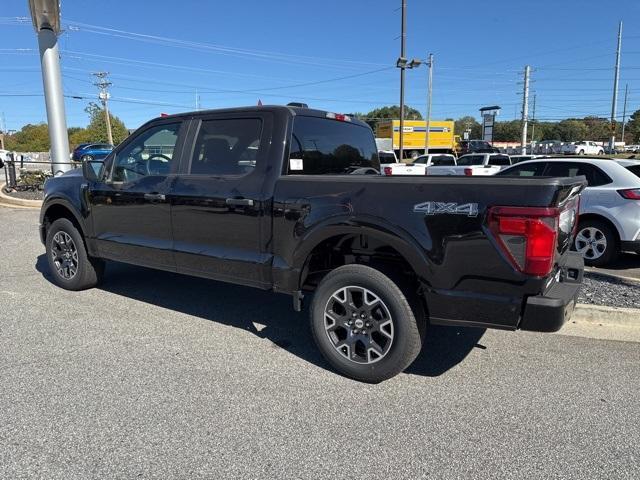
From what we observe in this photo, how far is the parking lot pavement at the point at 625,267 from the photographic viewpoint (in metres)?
6.41

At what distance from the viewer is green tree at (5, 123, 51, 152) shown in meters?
87.6

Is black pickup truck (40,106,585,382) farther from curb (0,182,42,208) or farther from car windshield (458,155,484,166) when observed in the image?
car windshield (458,155,484,166)

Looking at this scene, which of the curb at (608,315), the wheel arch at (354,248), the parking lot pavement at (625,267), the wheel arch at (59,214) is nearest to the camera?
the wheel arch at (354,248)

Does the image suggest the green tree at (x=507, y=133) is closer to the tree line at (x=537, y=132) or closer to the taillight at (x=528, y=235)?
the tree line at (x=537, y=132)

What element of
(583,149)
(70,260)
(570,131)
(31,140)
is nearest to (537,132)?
(570,131)

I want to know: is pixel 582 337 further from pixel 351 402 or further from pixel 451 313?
pixel 351 402

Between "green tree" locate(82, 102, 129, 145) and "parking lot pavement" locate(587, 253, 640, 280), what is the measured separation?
3044 inches

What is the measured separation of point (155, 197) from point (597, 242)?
569 centimetres

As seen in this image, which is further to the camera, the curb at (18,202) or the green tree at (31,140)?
the green tree at (31,140)

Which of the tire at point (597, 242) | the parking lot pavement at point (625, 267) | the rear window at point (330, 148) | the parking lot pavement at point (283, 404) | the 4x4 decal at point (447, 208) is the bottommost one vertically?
the parking lot pavement at point (283, 404)

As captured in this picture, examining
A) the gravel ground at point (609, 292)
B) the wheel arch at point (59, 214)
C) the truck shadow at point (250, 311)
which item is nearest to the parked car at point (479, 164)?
the gravel ground at point (609, 292)

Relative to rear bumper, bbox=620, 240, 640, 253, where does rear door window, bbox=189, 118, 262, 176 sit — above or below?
above

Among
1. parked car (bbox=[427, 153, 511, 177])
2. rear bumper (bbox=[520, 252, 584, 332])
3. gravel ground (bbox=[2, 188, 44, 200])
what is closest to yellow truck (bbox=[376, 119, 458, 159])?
parked car (bbox=[427, 153, 511, 177])

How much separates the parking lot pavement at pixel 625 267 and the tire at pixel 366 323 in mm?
3993
